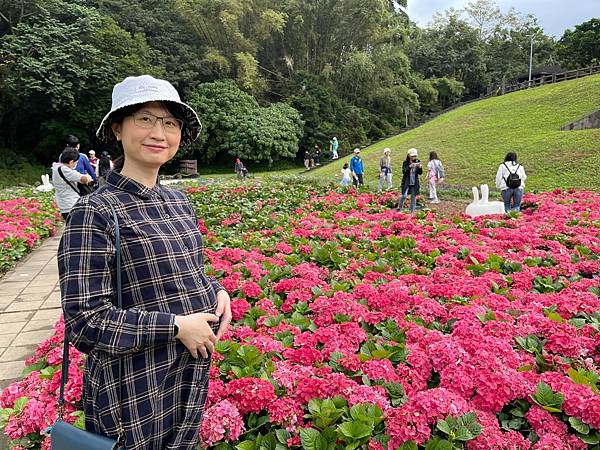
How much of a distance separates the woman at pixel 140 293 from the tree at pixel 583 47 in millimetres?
44138

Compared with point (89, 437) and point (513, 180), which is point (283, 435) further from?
point (513, 180)

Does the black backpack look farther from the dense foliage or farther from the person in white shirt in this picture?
the dense foliage

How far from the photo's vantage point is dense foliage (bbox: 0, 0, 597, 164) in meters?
22.5

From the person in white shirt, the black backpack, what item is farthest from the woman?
the black backpack

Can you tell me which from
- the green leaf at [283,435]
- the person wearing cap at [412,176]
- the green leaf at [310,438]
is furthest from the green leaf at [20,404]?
the person wearing cap at [412,176]

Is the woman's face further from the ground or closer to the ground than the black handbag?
further from the ground

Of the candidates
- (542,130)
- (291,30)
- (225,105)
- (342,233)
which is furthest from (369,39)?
(342,233)

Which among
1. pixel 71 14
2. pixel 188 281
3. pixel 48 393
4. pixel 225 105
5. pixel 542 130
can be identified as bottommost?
pixel 48 393

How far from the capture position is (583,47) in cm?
3588

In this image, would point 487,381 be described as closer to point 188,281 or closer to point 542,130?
point 188,281

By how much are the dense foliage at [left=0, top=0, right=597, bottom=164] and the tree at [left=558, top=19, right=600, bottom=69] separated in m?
0.13

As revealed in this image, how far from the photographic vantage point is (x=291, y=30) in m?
32.9

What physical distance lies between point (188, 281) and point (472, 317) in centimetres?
211

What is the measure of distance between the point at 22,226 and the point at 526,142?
645 inches
